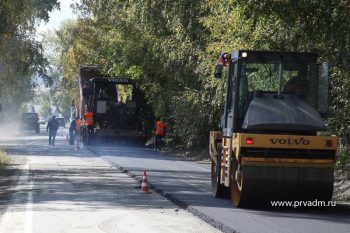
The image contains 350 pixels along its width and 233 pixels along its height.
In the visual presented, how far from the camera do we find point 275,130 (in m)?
13.6

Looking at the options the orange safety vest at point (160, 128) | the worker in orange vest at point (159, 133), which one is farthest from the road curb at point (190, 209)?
the worker in orange vest at point (159, 133)

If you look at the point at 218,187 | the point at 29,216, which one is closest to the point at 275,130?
the point at 218,187

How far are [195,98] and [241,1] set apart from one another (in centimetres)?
1636

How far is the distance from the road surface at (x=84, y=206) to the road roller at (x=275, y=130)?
1.33 m

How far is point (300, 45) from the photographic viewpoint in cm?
1848

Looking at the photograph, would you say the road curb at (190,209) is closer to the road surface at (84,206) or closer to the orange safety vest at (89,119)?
the road surface at (84,206)

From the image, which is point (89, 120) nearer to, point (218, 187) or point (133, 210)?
point (218, 187)

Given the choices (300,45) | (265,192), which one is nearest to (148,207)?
(265,192)

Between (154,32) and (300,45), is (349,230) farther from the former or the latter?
(154,32)

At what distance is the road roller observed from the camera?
42.8ft

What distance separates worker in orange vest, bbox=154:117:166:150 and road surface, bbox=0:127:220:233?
1656 centimetres

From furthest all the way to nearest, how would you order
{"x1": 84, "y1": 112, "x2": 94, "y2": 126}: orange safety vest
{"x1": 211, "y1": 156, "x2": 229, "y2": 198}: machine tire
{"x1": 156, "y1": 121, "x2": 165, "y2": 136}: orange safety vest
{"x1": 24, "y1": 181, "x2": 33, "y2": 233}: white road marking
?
{"x1": 84, "y1": 112, "x2": 94, "y2": 126}: orange safety vest, {"x1": 156, "y1": 121, "x2": 165, "y2": 136}: orange safety vest, {"x1": 211, "y1": 156, "x2": 229, "y2": 198}: machine tire, {"x1": 24, "y1": 181, "x2": 33, "y2": 233}: white road marking

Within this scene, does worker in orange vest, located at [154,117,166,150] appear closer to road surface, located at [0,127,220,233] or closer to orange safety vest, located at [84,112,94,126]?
orange safety vest, located at [84,112,94,126]

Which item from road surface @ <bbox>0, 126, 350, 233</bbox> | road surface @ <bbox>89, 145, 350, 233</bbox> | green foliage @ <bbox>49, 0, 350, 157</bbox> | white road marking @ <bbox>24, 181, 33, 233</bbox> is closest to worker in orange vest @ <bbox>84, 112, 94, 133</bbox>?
green foliage @ <bbox>49, 0, 350, 157</bbox>
